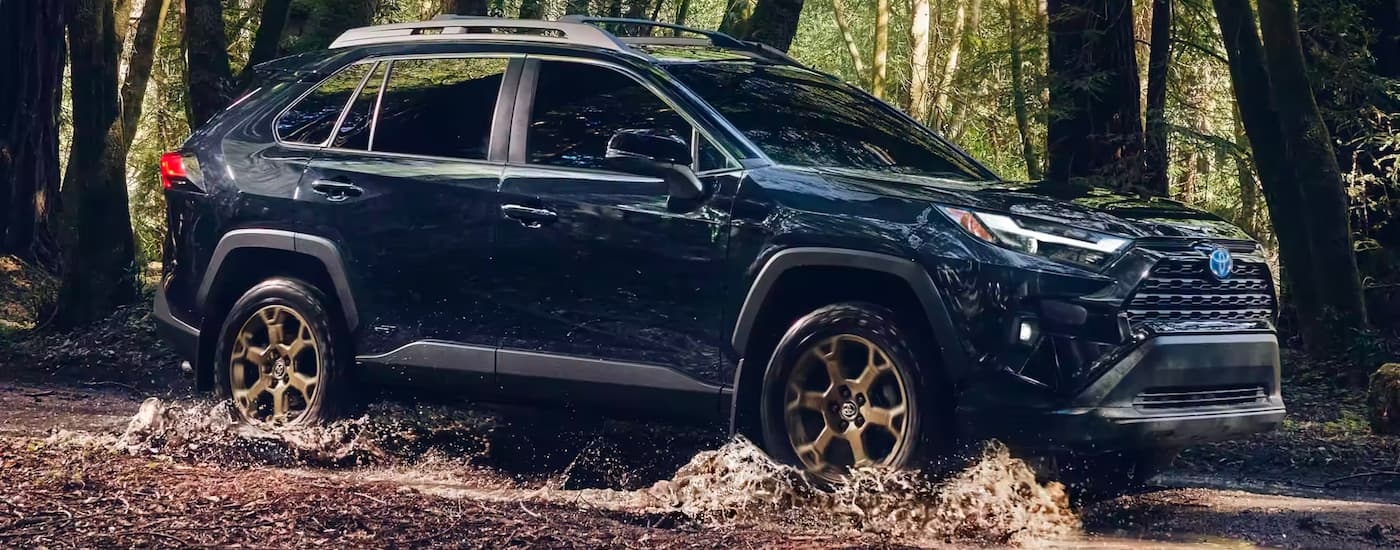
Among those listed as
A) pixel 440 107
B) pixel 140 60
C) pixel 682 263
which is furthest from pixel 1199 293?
pixel 140 60

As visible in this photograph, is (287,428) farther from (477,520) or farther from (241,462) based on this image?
(477,520)

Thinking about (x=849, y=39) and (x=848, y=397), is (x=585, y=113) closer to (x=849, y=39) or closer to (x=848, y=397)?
(x=848, y=397)

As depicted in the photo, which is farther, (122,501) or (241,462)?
(241,462)

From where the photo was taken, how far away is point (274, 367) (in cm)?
745

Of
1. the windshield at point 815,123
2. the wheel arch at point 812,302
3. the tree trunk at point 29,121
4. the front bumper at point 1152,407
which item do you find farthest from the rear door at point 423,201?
the tree trunk at point 29,121

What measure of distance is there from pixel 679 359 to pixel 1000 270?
137 centimetres

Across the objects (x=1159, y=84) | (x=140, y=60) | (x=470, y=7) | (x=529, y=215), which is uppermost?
(x=470, y=7)

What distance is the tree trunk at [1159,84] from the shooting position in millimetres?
12237

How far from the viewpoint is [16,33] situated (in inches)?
684

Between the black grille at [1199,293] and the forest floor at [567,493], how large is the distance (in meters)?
0.73

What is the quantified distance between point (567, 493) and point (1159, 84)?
321 inches

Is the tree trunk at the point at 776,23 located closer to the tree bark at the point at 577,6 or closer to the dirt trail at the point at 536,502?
the dirt trail at the point at 536,502

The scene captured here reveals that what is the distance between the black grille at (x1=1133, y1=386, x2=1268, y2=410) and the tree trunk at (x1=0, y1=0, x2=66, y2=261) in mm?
14971

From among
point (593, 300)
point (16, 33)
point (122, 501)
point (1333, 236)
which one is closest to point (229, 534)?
point (122, 501)
